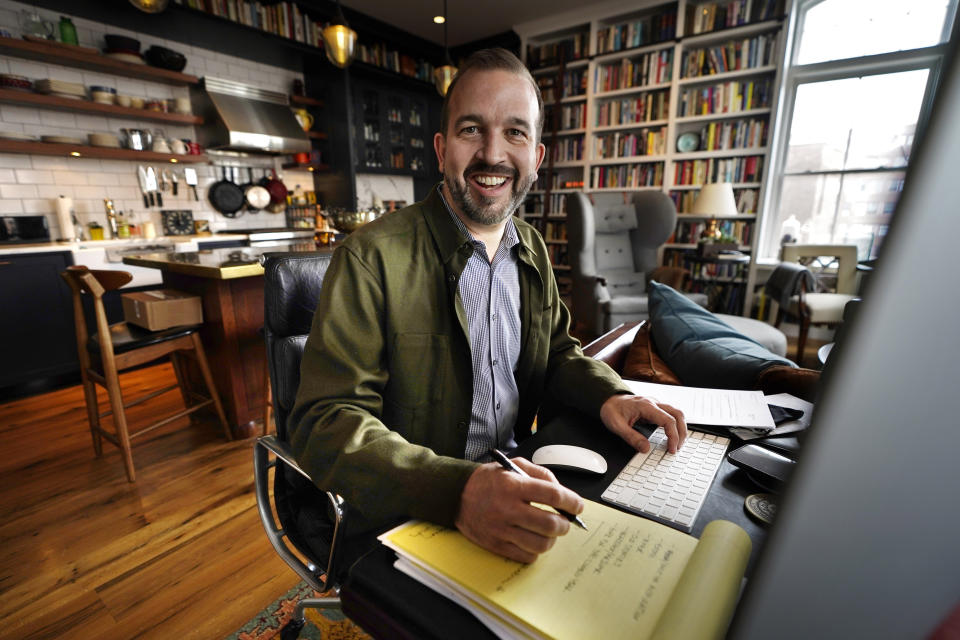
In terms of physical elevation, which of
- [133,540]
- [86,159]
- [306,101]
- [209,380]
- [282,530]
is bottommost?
[133,540]

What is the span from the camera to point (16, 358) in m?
2.96

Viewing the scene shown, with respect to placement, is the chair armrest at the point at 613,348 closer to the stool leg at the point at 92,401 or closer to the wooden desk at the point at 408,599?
the wooden desk at the point at 408,599

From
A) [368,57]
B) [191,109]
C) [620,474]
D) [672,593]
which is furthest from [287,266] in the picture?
[368,57]

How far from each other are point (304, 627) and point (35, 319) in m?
3.16

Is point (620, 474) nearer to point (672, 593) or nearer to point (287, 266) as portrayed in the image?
point (672, 593)

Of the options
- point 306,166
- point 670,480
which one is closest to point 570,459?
point 670,480

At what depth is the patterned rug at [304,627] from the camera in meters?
1.29

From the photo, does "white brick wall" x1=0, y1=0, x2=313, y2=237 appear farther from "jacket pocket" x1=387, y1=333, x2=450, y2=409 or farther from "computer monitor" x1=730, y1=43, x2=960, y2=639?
"computer monitor" x1=730, y1=43, x2=960, y2=639

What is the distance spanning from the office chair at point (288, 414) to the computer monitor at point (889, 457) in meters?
0.95

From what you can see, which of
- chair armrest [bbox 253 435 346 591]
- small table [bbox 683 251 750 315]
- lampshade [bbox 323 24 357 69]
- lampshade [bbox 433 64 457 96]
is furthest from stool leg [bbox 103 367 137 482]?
small table [bbox 683 251 750 315]

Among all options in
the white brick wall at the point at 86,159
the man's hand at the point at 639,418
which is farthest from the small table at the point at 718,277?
the white brick wall at the point at 86,159

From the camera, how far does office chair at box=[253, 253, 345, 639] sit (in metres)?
0.97

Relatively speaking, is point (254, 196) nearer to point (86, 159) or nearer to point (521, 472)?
point (86, 159)

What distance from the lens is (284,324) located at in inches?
40.8
